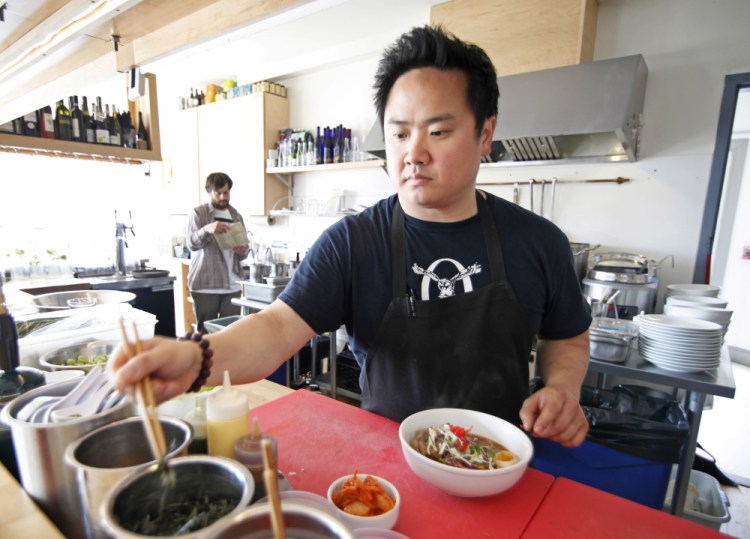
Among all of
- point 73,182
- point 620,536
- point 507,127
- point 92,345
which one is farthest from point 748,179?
point 73,182

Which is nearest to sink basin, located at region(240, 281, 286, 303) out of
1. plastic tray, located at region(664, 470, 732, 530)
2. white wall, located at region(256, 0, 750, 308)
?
white wall, located at region(256, 0, 750, 308)

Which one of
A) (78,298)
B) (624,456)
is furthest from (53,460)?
(624,456)

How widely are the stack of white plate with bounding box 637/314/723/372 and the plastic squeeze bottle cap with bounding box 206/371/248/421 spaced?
208cm

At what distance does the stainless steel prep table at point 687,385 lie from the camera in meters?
1.84

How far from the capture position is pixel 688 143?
2807 millimetres

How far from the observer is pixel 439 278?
1.29 m

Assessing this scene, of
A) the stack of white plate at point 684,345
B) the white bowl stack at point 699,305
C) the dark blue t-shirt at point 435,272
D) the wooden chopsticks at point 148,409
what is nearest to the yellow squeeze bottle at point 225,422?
the wooden chopsticks at point 148,409

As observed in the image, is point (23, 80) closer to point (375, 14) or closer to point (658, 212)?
point (375, 14)

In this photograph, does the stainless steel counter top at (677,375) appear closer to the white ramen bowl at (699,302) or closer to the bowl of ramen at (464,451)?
the white ramen bowl at (699,302)

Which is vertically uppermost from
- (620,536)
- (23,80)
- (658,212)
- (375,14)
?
(375,14)

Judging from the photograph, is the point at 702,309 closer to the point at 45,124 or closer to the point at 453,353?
the point at 453,353

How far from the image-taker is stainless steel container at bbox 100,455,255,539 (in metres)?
0.48

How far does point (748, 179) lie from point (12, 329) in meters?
6.94

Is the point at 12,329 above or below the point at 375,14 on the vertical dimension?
below
